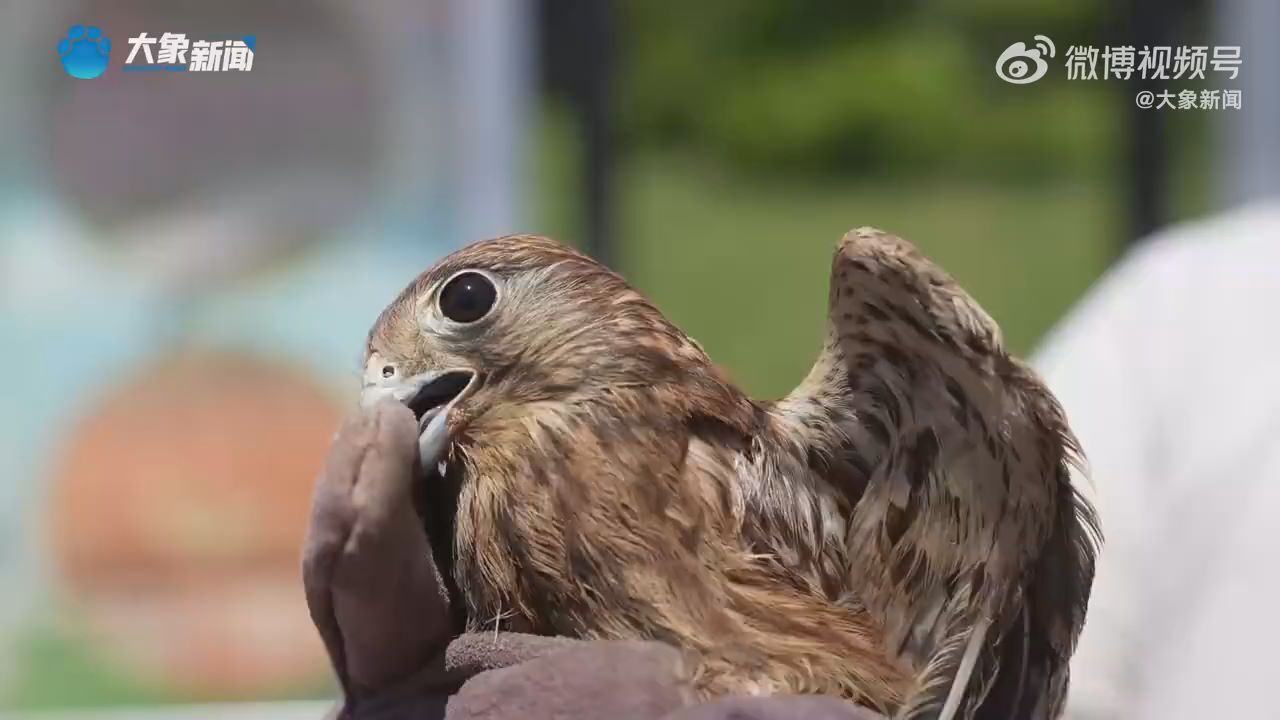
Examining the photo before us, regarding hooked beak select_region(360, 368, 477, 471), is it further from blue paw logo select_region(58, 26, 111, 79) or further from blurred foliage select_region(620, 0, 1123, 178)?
blurred foliage select_region(620, 0, 1123, 178)

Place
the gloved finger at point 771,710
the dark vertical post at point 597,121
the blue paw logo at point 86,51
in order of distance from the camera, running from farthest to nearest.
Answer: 1. the dark vertical post at point 597,121
2. the blue paw logo at point 86,51
3. the gloved finger at point 771,710

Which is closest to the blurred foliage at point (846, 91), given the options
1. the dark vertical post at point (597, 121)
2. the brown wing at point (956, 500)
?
the dark vertical post at point (597, 121)

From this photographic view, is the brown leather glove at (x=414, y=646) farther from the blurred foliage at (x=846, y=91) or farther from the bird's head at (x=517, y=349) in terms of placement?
the blurred foliage at (x=846, y=91)

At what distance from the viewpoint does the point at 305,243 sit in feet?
2.63

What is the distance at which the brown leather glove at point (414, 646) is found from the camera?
0.30m

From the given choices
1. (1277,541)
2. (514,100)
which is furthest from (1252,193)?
(514,100)

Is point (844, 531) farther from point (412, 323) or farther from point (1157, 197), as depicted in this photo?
point (1157, 197)

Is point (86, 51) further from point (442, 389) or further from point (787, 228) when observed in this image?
point (787, 228)

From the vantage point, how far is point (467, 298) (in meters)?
0.34

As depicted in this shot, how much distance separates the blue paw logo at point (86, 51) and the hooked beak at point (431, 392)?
225 mm

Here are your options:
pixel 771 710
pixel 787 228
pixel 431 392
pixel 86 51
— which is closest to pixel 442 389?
pixel 431 392

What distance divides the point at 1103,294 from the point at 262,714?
0.59 m

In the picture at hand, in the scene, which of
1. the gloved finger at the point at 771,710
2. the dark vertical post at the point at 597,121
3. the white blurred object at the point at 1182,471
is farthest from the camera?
the dark vertical post at the point at 597,121

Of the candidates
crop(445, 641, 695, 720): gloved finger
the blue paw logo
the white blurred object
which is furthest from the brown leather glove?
the white blurred object
